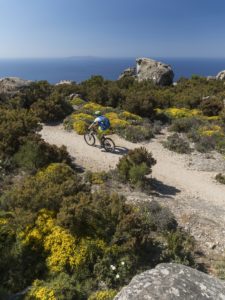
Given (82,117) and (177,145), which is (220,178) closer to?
(177,145)

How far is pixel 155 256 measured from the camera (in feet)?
25.8

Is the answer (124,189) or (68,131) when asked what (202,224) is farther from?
(68,131)

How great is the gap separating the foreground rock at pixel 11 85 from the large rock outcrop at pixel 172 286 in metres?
21.5

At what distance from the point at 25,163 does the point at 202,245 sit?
6.91 m

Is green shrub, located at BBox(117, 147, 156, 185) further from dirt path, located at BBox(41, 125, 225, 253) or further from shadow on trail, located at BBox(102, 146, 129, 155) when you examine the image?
shadow on trail, located at BBox(102, 146, 129, 155)

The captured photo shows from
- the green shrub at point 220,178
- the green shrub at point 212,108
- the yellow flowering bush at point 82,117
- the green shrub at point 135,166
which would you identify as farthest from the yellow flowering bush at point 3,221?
the green shrub at point 212,108

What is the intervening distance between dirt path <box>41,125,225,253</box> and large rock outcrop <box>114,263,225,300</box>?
4.23m

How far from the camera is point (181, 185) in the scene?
512 inches

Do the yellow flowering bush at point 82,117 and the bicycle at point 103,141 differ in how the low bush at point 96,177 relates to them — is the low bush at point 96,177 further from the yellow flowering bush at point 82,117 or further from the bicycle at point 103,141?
the yellow flowering bush at point 82,117

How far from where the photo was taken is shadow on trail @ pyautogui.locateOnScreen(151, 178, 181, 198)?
11.9 m

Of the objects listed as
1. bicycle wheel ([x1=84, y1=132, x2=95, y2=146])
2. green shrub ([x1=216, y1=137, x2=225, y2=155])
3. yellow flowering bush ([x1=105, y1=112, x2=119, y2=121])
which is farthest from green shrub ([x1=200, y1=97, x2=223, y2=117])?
bicycle wheel ([x1=84, y1=132, x2=95, y2=146])

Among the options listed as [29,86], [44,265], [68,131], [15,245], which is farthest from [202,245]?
[29,86]

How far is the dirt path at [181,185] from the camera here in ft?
31.6

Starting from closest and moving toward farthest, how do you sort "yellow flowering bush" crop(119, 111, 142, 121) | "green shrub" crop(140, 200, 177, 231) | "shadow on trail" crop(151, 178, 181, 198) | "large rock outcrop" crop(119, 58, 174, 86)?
"green shrub" crop(140, 200, 177, 231) → "shadow on trail" crop(151, 178, 181, 198) → "yellow flowering bush" crop(119, 111, 142, 121) → "large rock outcrop" crop(119, 58, 174, 86)
